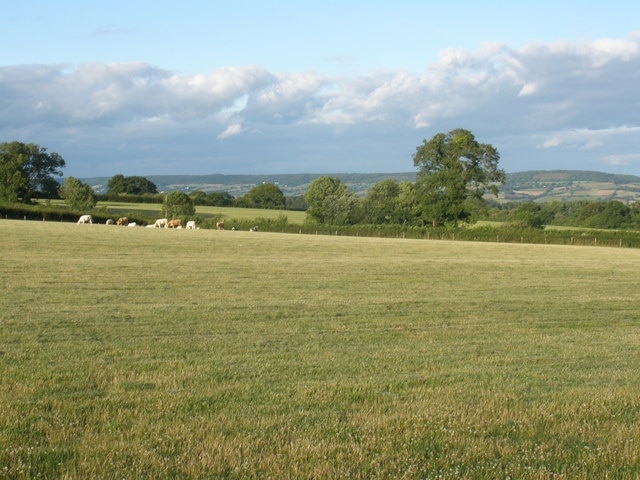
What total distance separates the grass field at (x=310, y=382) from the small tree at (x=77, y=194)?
278 feet

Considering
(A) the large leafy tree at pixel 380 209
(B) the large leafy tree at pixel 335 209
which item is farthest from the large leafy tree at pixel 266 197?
(A) the large leafy tree at pixel 380 209

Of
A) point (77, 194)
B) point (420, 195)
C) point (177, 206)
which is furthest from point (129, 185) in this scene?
point (420, 195)

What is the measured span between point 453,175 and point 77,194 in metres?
53.4

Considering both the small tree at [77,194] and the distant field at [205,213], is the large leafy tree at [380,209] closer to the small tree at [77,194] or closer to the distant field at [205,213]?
the distant field at [205,213]

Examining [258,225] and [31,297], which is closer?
[31,297]

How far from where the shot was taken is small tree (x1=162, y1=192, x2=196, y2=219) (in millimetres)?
109188

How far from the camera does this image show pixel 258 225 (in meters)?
91.7

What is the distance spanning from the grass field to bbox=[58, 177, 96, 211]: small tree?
84.6 metres

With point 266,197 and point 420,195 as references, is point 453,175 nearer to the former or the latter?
point 420,195

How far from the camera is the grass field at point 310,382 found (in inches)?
243

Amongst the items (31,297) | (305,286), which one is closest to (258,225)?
(305,286)

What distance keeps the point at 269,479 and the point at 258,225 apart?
8633cm

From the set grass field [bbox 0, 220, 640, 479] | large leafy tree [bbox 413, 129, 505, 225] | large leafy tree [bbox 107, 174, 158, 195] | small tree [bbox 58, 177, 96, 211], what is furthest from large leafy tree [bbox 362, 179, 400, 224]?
grass field [bbox 0, 220, 640, 479]

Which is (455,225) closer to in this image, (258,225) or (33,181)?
(258,225)
